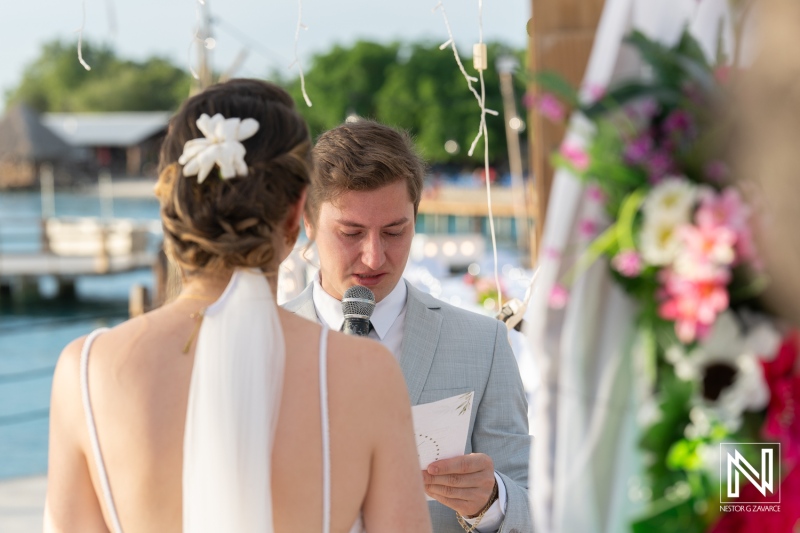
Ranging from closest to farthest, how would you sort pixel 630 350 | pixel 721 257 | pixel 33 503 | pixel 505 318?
pixel 721 257 < pixel 630 350 < pixel 505 318 < pixel 33 503

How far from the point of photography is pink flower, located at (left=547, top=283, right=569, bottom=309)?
3.95 feet

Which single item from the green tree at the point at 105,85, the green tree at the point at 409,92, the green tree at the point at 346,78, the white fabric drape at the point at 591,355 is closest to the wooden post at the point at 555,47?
the white fabric drape at the point at 591,355

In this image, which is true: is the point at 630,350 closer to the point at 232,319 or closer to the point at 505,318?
the point at 232,319

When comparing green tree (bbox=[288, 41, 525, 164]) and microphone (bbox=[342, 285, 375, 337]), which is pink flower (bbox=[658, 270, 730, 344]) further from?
green tree (bbox=[288, 41, 525, 164])

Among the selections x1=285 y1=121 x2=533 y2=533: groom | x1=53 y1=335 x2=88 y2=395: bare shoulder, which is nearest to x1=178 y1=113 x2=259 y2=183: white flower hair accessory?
x1=53 y1=335 x2=88 y2=395: bare shoulder

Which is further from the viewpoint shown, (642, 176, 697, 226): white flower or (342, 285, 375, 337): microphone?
(342, 285, 375, 337): microphone

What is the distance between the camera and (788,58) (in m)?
1.10

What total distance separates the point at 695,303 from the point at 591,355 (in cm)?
16

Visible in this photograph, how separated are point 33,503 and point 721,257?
5.56 m

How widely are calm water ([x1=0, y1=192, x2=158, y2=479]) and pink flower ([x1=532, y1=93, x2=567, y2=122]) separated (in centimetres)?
499

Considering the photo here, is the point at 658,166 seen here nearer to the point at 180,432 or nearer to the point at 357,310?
the point at 180,432

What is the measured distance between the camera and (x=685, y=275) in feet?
3.67

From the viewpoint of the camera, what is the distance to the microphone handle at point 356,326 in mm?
2021

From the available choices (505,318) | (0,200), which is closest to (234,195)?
(505,318)
